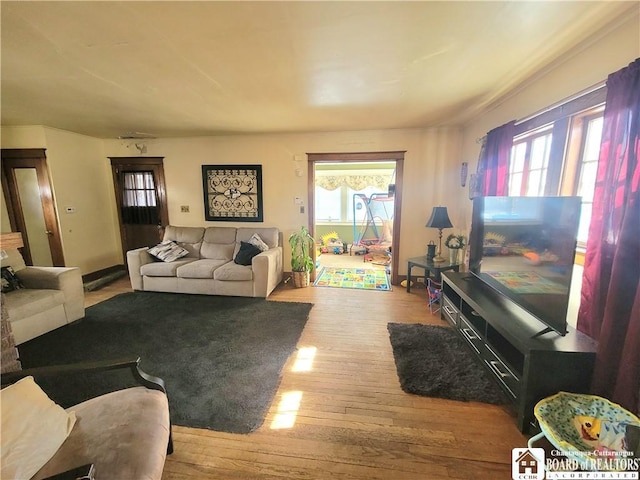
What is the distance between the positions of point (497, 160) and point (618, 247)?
149 cm

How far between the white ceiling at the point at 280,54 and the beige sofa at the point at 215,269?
5.98 ft

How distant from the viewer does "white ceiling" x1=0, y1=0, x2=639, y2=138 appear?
1.34 m

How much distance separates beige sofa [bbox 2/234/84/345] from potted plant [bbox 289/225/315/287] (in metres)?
2.58

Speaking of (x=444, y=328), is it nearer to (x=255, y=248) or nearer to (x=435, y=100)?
(x=435, y=100)

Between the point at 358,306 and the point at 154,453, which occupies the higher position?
the point at 154,453

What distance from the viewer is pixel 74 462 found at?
97 cm

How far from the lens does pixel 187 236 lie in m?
4.20

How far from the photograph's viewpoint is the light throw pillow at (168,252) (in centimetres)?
381

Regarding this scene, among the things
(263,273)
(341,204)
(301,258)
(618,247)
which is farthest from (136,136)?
(618,247)

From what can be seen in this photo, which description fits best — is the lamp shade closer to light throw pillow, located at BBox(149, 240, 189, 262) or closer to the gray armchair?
the gray armchair

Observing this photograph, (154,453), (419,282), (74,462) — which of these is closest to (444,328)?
(419,282)

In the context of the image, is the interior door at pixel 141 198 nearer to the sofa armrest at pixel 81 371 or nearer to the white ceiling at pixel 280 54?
the white ceiling at pixel 280 54

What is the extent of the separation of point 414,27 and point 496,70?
1008mm

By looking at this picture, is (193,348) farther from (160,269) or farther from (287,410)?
(160,269)
